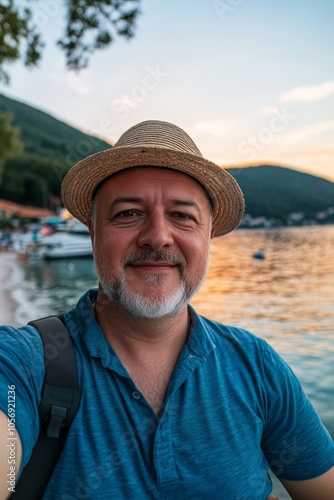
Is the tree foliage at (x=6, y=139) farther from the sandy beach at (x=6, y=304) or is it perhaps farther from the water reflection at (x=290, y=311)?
the water reflection at (x=290, y=311)

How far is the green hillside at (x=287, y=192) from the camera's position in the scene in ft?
322

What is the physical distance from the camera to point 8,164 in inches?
3364

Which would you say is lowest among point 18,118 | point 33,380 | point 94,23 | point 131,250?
point 33,380

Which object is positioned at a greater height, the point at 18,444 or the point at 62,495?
the point at 18,444

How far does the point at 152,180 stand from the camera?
1883mm

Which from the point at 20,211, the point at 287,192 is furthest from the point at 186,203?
the point at 287,192

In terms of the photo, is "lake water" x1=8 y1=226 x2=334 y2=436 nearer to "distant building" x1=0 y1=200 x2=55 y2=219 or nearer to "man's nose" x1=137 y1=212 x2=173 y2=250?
"man's nose" x1=137 y1=212 x2=173 y2=250

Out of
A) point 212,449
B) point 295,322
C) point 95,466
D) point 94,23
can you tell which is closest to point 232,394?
point 212,449

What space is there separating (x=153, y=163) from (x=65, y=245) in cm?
3513

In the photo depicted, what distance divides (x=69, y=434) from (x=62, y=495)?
0.56ft

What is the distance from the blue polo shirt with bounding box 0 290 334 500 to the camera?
Answer: 4.88 feet

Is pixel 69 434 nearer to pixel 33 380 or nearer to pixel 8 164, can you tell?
pixel 33 380

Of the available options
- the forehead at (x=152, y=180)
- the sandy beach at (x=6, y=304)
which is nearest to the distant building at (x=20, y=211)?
the sandy beach at (x=6, y=304)

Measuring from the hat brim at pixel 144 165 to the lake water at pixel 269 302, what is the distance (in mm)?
6058
